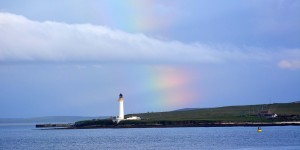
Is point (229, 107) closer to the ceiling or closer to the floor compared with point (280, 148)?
closer to the ceiling

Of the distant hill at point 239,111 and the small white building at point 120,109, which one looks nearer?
the small white building at point 120,109

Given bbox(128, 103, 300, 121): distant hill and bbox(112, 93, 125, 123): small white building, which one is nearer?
bbox(112, 93, 125, 123): small white building

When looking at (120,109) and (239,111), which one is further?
(239,111)

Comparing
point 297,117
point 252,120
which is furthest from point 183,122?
point 297,117

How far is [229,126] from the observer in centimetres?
13188

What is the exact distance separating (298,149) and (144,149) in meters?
17.0

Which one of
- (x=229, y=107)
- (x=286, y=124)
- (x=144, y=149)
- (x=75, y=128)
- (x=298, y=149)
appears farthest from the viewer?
(x=229, y=107)

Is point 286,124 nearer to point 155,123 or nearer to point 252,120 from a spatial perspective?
point 252,120

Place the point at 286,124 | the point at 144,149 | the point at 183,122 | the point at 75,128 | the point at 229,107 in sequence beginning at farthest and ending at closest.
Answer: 1. the point at 229,107
2. the point at 75,128
3. the point at 183,122
4. the point at 286,124
5. the point at 144,149

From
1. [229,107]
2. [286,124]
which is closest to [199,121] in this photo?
[286,124]

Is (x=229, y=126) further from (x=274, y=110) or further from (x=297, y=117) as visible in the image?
(x=274, y=110)

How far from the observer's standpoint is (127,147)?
2955 inches

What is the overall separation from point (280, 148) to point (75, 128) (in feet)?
296

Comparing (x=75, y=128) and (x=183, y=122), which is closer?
(x=183, y=122)
